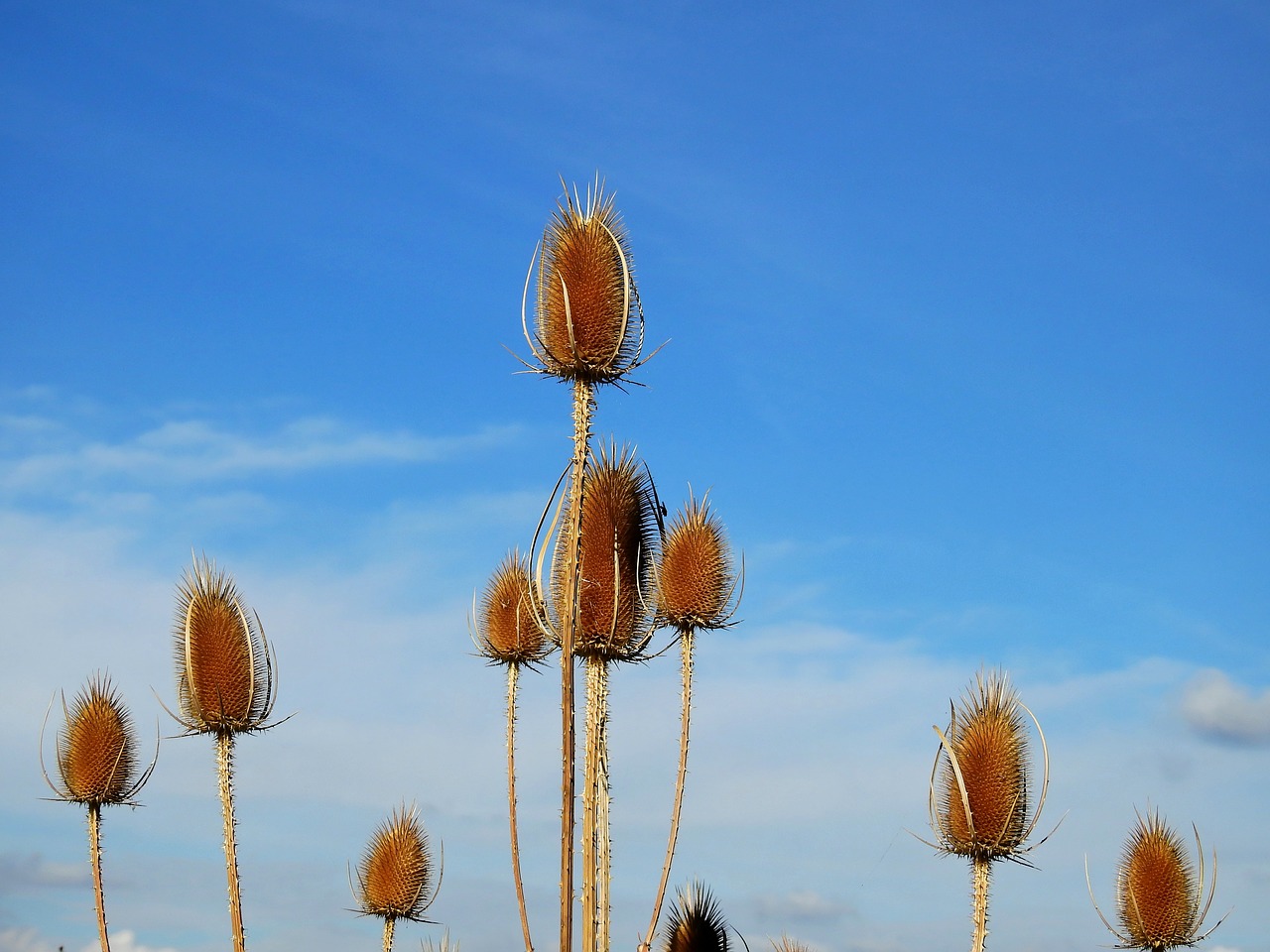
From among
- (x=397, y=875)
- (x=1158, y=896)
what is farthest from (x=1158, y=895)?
(x=397, y=875)

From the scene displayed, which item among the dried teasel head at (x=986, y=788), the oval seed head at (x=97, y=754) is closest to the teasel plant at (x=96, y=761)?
the oval seed head at (x=97, y=754)

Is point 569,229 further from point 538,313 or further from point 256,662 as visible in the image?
point 256,662

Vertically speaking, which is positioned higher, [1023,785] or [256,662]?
[256,662]

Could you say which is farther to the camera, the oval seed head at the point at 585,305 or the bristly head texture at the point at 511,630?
the bristly head texture at the point at 511,630

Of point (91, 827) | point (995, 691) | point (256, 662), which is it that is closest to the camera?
point (256, 662)

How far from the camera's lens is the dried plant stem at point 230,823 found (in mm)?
10203

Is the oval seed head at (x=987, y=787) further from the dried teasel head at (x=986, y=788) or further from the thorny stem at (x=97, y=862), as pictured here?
the thorny stem at (x=97, y=862)

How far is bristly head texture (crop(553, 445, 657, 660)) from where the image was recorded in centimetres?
1023

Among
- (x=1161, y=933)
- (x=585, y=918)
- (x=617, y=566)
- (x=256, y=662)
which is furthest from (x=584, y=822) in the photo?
(x=1161, y=933)

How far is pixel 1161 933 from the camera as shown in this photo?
13328mm

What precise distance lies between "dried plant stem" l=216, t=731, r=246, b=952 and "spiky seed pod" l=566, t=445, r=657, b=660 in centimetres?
279

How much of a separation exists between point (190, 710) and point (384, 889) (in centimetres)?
385

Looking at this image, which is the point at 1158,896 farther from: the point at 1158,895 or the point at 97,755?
the point at 97,755

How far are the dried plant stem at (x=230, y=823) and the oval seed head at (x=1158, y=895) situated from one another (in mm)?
8478
